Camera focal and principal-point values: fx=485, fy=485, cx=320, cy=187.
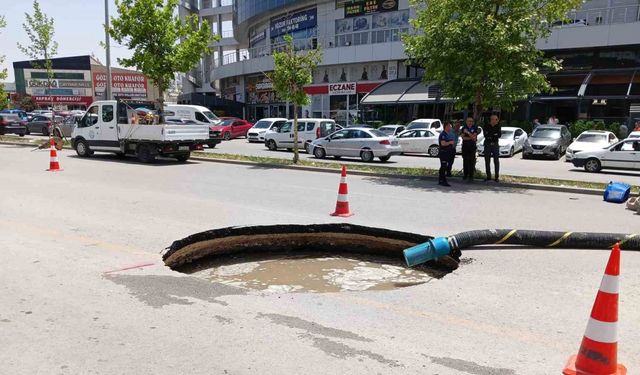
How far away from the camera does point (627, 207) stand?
9.55m

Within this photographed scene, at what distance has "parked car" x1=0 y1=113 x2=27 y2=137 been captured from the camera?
3256 centimetres

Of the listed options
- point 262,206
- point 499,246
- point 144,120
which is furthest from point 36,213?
point 144,120

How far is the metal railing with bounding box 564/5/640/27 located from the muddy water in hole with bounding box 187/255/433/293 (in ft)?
92.6

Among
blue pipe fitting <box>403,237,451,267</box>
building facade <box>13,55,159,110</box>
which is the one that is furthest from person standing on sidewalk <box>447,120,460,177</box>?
building facade <box>13,55,159,110</box>

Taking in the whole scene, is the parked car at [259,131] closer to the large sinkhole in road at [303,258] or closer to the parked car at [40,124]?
the parked car at [40,124]

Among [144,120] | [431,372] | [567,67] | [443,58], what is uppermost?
[567,67]

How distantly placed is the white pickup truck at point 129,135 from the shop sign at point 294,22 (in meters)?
27.8

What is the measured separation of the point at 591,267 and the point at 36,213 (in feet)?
27.8

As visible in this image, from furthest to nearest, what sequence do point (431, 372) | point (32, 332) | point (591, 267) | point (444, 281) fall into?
point (591, 267)
point (444, 281)
point (32, 332)
point (431, 372)

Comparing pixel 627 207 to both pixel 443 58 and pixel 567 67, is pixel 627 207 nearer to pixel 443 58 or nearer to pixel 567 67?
pixel 443 58

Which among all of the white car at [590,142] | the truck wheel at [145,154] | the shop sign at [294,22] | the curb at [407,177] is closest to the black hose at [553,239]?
the curb at [407,177]

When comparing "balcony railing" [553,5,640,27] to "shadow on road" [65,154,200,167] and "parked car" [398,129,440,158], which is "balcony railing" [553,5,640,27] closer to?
"parked car" [398,129,440,158]

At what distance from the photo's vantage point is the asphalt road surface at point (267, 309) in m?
3.40

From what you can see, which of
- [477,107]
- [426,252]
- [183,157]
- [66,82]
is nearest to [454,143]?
[477,107]
